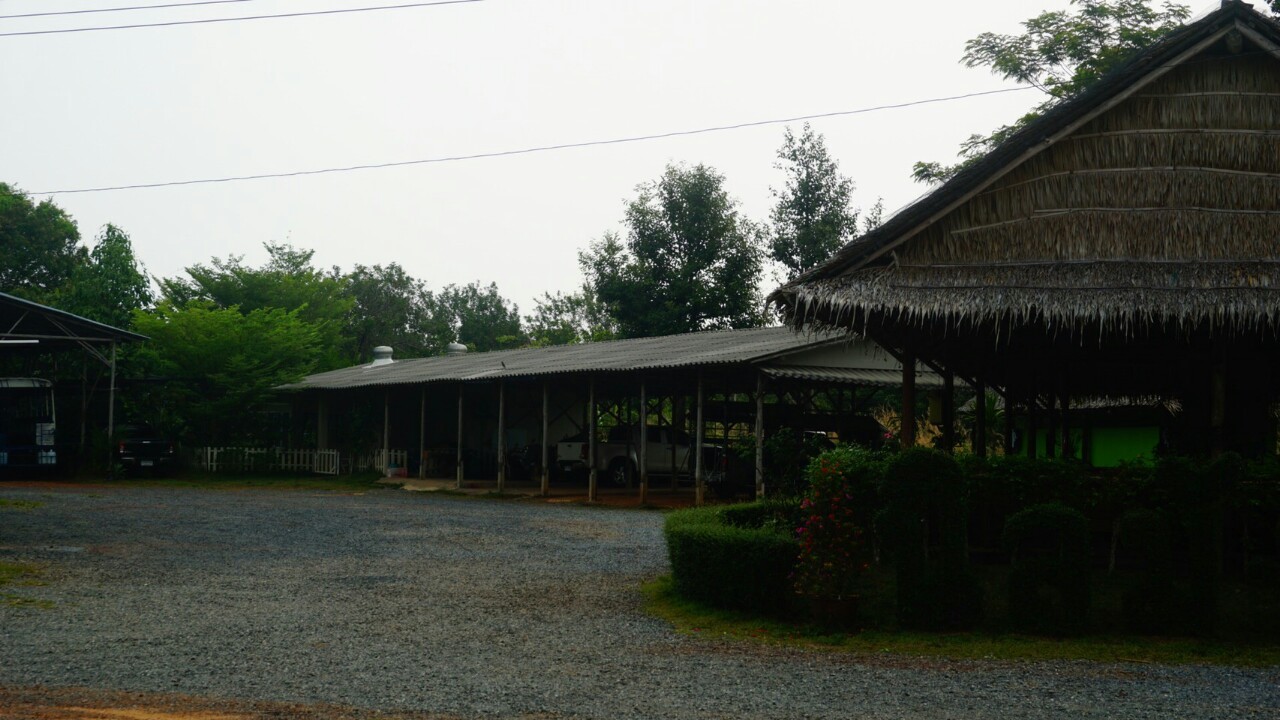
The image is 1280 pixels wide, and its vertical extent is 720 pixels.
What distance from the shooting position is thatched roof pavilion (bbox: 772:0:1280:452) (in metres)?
10.9

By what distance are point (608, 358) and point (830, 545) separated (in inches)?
653

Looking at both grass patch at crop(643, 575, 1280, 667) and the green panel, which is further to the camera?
the green panel

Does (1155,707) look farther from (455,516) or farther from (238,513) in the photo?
(238,513)

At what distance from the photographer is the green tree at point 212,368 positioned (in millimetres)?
34094

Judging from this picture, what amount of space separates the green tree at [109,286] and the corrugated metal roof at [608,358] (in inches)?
272

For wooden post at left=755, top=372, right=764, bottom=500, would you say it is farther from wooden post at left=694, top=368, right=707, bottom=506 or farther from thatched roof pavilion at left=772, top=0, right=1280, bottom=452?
thatched roof pavilion at left=772, top=0, right=1280, bottom=452

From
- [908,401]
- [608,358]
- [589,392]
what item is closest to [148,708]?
[908,401]

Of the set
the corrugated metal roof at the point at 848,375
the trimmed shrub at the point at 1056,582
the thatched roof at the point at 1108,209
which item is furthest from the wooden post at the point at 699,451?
the trimmed shrub at the point at 1056,582

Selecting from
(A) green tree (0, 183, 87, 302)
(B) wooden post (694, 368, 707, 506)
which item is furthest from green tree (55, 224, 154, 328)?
(B) wooden post (694, 368, 707, 506)

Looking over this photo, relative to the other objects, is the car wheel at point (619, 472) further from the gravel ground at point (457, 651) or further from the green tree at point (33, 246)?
the green tree at point (33, 246)

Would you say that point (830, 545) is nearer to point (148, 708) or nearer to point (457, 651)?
point (457, 651)

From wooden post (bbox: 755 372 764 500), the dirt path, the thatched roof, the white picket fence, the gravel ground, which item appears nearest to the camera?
the dirt path

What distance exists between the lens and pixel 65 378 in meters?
34.8

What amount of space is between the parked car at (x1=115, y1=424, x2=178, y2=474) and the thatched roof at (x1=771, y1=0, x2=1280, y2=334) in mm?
24150
